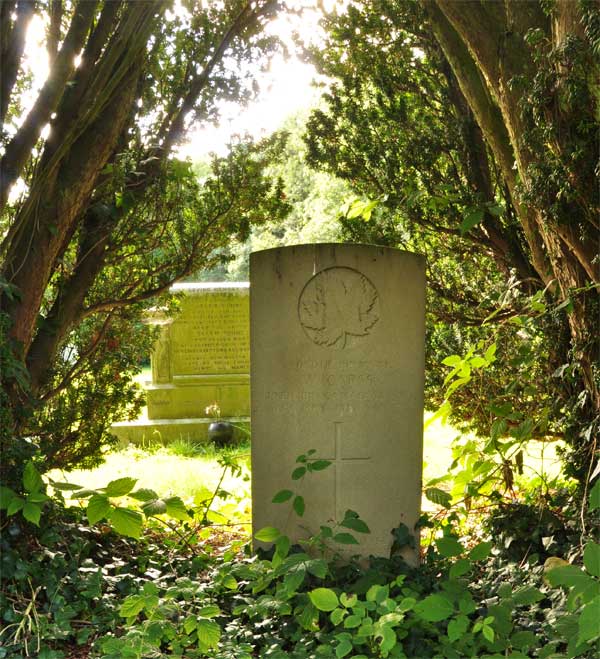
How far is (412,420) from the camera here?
362cm

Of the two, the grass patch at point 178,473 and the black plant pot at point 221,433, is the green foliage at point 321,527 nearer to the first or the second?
the grass patch at point 178,473

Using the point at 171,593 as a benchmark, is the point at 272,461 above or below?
above

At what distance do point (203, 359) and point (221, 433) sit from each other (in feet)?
4.43

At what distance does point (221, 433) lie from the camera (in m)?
8.31

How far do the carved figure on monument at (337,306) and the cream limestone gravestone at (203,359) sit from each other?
562 centimetres

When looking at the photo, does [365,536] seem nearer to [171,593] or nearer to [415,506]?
[415,506]

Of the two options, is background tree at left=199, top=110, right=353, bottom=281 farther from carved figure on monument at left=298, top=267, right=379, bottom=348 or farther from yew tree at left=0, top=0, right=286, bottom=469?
carved figure on monument at left=298, top=267, right=379, bottom=348

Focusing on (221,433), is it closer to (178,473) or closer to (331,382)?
(178,473)

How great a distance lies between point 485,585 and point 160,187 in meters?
2.89

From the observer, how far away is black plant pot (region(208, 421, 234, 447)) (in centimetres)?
831

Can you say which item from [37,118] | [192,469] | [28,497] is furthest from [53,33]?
[192,469]

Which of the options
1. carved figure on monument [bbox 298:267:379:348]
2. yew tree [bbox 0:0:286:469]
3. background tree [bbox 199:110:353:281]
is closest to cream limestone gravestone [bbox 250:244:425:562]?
carved figure on monument [bbox 298:267:379:348]

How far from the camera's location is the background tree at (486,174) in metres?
3.07

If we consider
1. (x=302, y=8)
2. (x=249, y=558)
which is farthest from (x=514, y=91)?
(x=249, y=558)
